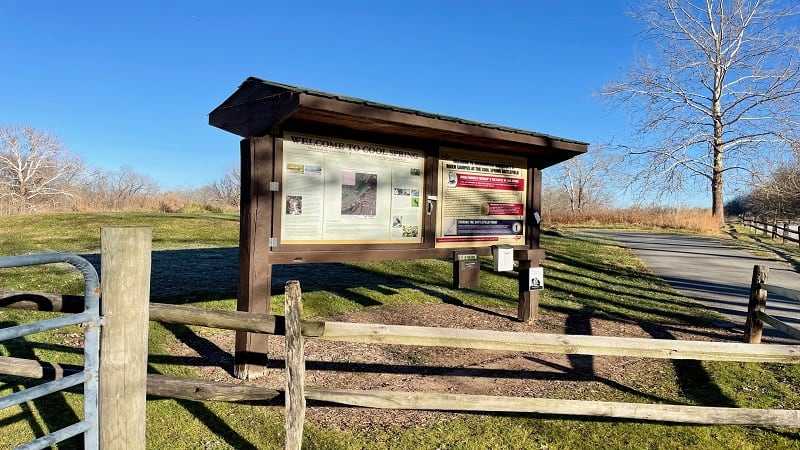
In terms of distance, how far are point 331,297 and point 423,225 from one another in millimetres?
2942

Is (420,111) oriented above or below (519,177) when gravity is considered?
above

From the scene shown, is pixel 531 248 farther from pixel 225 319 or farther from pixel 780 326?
pixel 225 319

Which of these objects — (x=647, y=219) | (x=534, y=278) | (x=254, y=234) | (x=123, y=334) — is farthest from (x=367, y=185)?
(x=647, y=219)

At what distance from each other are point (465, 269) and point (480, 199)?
0.98 metres

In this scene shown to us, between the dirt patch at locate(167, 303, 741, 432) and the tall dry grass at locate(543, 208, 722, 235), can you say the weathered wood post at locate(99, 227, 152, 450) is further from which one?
the tall dry grass at locate(543, 208, 722, 235)

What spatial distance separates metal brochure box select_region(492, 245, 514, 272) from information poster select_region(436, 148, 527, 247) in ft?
0.78

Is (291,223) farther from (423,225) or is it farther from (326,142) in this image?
(423,225)

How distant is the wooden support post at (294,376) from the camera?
2871 mm

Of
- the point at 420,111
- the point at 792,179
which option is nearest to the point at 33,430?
the point at 420,111

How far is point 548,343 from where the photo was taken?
3129mm

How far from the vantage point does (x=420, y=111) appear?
4.87m

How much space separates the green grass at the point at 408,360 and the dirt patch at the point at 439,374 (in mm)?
88

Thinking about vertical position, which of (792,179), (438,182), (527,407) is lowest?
(527,407)

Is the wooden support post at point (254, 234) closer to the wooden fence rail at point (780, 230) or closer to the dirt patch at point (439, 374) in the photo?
the dirt patch at point (439, 374)
